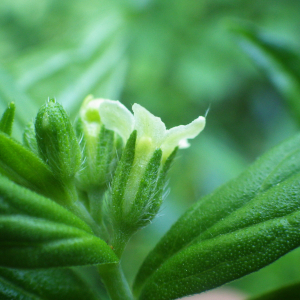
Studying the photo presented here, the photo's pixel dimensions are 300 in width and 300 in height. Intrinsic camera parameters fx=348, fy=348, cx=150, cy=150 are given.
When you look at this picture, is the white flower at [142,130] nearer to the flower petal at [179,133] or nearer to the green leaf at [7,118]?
the flower petal at [179,133]

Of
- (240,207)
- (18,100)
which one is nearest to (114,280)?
(240,207)

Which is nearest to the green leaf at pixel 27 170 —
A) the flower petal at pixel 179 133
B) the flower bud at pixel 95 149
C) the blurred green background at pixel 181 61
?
the flower bud at pixel 95 149

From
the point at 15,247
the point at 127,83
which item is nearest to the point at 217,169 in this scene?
the point at 127,83

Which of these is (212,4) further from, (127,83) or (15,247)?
(15,247)

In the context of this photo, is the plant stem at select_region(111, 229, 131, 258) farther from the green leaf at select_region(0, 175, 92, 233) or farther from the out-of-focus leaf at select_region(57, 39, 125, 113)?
the out-of-focus leaf at select_region(57, 39, 125, 113)

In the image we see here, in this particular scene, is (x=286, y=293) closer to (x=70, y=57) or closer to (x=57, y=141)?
(x=57, y=141)

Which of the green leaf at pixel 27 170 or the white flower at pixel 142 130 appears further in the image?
the white flower at pixel 142 130
